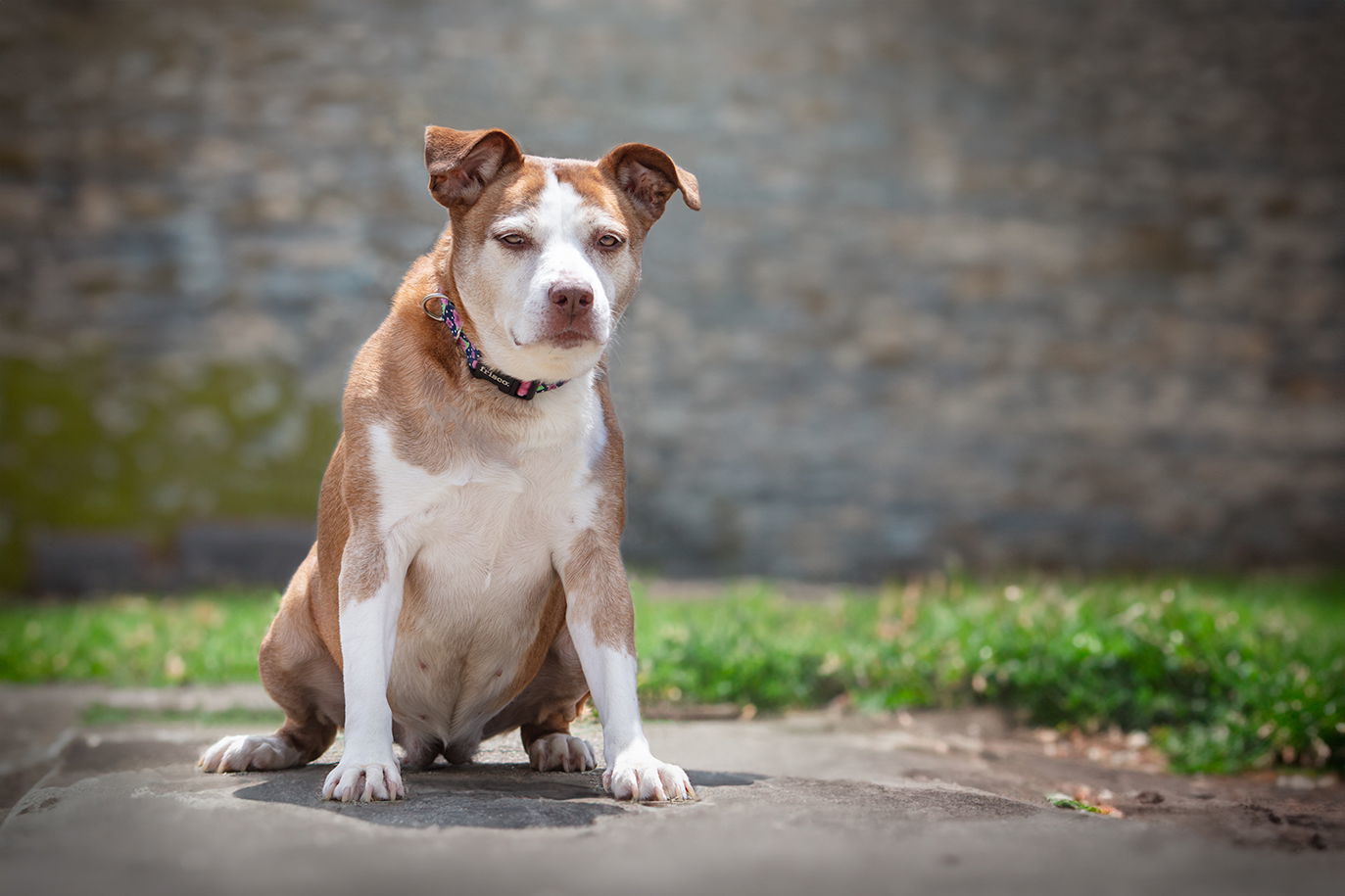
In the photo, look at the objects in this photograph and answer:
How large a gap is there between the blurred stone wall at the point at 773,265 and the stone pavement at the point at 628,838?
608 centimetres

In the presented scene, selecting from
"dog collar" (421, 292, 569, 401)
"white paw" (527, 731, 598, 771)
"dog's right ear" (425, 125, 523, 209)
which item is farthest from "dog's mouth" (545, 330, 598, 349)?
"white paw" (527, 731, 598, 771)

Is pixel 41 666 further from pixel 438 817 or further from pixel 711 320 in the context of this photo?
pixel 711 320

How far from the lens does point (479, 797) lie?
3148 mm

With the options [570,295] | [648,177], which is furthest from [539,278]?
[648,177]

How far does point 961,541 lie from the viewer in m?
10.5

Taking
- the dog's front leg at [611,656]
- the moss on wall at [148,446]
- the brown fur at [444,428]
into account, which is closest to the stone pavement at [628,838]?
the dog's front leg at [611,656]

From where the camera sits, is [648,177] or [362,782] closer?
[362,782]

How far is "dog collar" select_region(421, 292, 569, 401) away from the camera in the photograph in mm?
3334

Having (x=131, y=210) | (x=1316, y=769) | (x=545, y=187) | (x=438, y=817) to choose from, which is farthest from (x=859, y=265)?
(x=438, y=817)

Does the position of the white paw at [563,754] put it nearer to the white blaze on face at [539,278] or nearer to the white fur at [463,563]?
the white fur at [463,563]

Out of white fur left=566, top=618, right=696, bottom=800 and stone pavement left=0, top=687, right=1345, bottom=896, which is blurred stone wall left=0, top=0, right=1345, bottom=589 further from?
white fur left=566, top=618, right=696, bottom=800

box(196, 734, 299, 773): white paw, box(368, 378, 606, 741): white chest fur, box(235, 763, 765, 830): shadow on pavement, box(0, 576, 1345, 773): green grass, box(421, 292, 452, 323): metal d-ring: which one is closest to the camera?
box(235, 763, 765, 830): shadow on pavement

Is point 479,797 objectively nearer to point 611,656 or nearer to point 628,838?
point 611,656

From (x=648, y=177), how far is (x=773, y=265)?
22.4ft
